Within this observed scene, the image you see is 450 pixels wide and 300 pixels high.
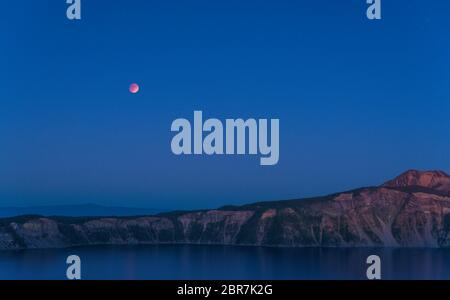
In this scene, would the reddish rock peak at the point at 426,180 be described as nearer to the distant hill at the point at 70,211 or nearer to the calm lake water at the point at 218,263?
the calm lake water at the point at 218,263

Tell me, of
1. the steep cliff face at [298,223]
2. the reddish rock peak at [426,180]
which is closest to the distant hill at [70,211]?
the steep cliff face at [298,223]

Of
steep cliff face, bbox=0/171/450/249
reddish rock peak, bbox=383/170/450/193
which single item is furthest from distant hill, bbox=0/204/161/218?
reddish rock peak, bbox=383/170/450/193

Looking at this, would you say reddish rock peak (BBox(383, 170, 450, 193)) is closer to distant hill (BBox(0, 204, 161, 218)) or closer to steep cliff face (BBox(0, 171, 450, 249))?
steep cliff face (BBox(0, 171, 450, 249))

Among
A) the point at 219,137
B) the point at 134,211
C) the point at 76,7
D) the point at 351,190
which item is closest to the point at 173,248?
the point at 134,211

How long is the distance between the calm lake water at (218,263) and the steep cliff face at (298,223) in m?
0.07

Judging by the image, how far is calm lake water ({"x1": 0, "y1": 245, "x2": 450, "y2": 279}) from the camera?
21.6 feet

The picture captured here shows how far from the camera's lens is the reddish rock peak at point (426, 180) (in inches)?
267

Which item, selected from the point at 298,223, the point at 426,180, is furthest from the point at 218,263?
the point at 426,180

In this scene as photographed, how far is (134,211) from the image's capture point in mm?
→ 6926

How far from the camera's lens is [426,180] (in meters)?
6.81

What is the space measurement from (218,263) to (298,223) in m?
0.63

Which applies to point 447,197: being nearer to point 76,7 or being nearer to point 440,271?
point 440,271

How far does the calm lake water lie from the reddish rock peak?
0.45 m
